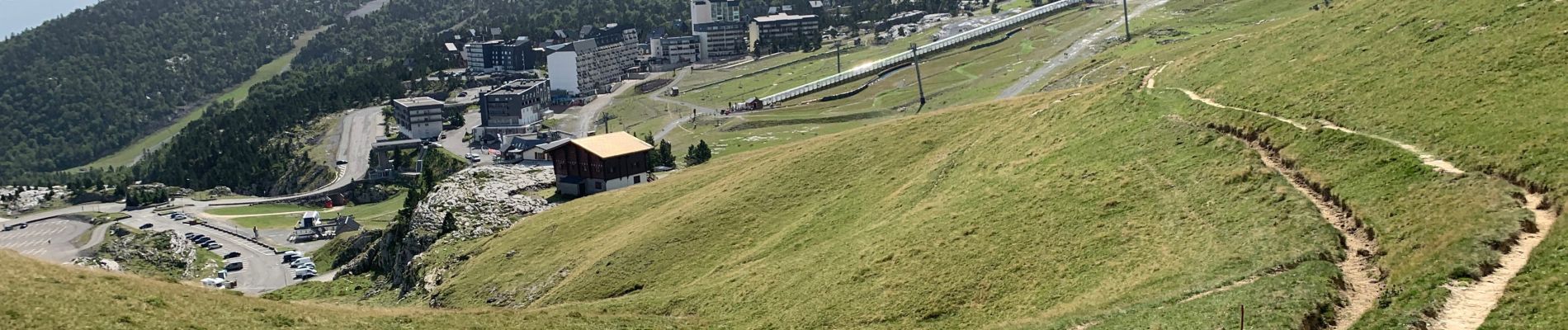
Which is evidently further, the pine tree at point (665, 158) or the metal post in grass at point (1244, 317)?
the pine tree at point (665, 158)

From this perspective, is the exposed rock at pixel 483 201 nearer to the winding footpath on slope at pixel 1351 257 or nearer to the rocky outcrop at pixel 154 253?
the rocky outcrop at pixel 154 253

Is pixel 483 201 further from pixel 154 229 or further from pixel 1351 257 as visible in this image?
pixel 154 229

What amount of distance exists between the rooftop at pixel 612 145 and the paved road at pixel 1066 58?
36.6 meters

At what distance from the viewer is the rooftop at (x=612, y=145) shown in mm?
106500

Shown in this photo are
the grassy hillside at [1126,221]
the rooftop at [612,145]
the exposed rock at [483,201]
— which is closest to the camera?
the grassy hillside at [1126,221]

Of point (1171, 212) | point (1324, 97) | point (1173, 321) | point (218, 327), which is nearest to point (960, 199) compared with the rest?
point (1171, 212)

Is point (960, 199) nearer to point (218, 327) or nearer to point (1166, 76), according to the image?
point (1166, 76)

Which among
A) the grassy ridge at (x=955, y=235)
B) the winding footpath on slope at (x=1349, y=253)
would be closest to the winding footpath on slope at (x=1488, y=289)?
the winding footpath on slope at (x=1349, y=253)

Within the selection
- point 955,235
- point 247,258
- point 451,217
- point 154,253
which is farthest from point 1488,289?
point 154,253

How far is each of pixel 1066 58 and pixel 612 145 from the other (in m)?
72.8

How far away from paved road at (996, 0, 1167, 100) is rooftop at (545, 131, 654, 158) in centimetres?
3657

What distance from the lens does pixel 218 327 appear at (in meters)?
41.5

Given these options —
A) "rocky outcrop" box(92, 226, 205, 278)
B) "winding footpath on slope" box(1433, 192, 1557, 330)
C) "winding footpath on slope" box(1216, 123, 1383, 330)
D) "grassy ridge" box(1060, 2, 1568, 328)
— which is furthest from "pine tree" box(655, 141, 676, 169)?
"winding footpath on slope" box(1433, 192, 1557, 330)

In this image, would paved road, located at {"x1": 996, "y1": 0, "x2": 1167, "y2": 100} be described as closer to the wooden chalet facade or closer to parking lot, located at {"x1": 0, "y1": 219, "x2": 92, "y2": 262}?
the wooden chalet facade
